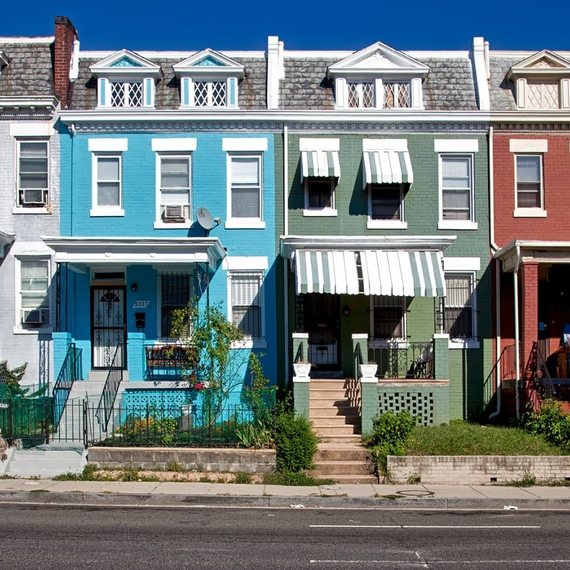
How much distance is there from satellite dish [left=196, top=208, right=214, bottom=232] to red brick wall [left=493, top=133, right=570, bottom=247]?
7.37 meters

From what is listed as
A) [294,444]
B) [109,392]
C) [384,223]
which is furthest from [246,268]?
[294,444]

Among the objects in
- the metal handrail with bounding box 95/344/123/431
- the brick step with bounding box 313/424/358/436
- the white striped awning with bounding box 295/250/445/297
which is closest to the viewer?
the metal handrail with bounding box 95/344/123/431

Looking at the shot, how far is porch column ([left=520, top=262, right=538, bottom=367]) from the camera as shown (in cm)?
1788

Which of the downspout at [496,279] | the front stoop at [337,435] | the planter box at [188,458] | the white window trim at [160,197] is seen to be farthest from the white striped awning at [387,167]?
the planter box at [188,458]

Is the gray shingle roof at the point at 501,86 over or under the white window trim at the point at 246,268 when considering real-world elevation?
over

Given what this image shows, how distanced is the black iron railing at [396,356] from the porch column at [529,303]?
224 cm

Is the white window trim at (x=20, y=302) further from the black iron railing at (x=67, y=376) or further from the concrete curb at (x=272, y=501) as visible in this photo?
the concrete curb at (x=272, y=501)

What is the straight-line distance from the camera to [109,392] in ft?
58.6

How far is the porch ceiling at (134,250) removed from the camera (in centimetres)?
1792

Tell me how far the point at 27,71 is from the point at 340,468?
13328mm

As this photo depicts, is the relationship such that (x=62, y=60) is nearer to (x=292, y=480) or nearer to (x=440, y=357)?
(x=440, y=357)

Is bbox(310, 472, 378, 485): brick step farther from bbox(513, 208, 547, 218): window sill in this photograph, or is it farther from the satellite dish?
bbox(513, 208, 547, 218): window sill

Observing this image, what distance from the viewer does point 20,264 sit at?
65.2ft

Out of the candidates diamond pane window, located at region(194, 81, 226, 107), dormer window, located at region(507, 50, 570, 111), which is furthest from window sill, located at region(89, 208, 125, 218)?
dormer window, located at region(507, 50, 570, 111)
